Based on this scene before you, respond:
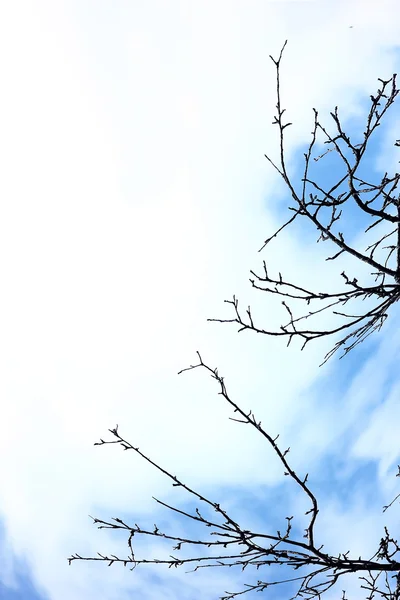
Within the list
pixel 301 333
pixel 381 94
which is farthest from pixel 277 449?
pixel 381 94

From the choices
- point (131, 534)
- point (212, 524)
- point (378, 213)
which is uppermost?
point (378, 213)

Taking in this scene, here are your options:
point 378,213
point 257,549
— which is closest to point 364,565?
point 257,549

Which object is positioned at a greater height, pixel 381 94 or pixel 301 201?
pixel 381 94

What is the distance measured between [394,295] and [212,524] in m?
2.14

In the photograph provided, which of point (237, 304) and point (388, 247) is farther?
point (388, 247)

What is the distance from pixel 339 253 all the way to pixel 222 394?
1.52 metres

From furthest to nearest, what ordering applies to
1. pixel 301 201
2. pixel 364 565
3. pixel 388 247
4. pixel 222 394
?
pixel 388 247, pixel 301 201, pixel 364 565, pixel 222 394

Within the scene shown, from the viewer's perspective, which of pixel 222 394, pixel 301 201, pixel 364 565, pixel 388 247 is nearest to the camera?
pixel 222 394

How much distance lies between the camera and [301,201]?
332 cm

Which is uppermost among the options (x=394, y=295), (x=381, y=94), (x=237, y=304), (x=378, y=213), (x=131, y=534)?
(x=381, y=94)

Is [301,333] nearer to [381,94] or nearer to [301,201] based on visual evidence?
[301,201]

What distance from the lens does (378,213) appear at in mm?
3328

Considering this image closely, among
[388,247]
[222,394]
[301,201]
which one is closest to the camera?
[222,394]

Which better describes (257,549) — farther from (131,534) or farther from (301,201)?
(301,201)
